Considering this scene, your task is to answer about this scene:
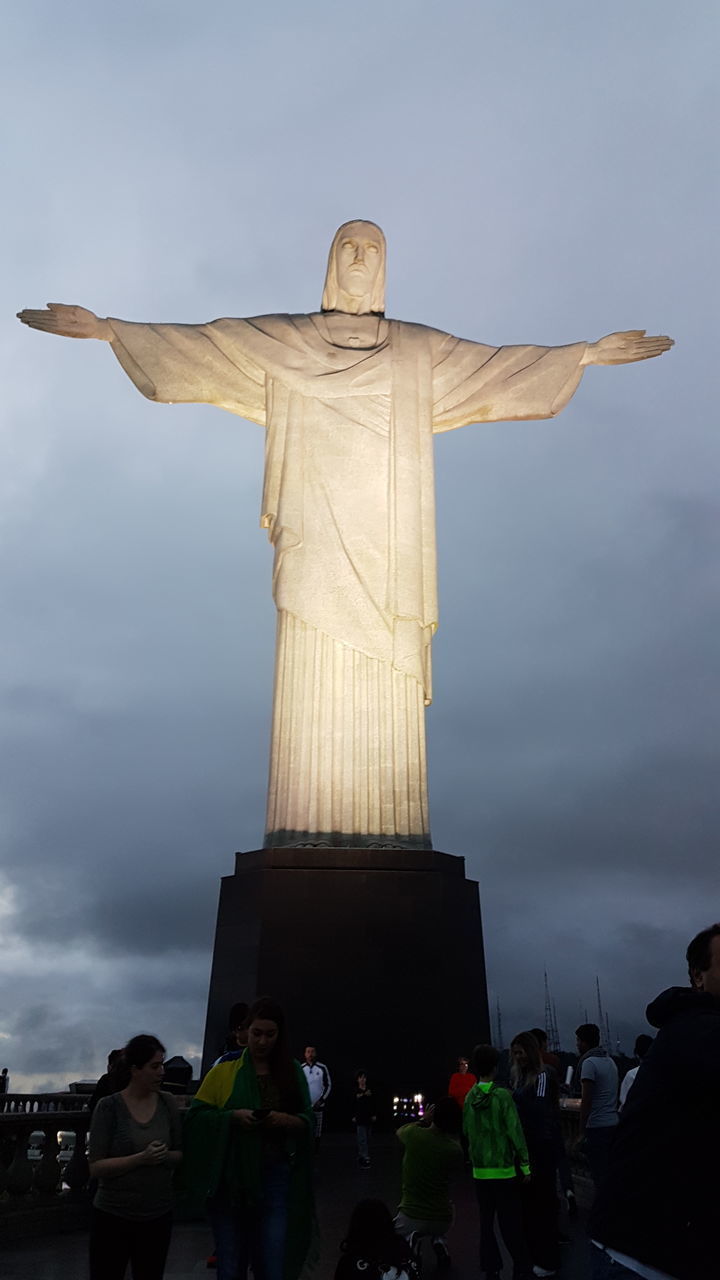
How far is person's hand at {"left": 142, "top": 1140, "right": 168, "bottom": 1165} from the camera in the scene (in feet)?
12.2

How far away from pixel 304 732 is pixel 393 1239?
6841 mm

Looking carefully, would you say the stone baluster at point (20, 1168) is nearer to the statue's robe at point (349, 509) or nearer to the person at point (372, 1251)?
the statue's robe at point (349, 509)

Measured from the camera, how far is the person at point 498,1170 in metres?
5.21

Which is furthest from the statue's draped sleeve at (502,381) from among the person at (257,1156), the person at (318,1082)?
the person at (257,1156)

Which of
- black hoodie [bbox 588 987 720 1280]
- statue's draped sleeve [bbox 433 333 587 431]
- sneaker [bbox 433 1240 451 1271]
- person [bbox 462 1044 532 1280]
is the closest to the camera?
black hoodie [bbox 588 987 720 1280]

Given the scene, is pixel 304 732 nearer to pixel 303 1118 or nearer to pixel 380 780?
pixel 380 780

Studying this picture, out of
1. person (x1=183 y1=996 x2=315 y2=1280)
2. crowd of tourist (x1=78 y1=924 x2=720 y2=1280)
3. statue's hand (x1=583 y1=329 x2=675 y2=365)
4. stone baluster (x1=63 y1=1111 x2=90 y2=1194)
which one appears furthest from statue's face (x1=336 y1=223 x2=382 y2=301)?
person (x1=183 y1=996 x2=315 y2=1280)

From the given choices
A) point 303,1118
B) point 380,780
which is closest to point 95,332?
point 380,780

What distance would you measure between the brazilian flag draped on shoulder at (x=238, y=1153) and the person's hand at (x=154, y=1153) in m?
0.12

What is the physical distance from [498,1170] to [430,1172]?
0.37m

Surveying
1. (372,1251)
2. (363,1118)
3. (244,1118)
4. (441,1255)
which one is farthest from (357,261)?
(372,1251)

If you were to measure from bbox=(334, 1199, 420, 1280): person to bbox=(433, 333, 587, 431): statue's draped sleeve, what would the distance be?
959 cm

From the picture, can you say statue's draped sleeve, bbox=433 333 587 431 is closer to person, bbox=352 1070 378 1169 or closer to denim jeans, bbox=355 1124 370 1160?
person, bbox=352 1070 378 1169

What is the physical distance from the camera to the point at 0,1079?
15.3 metres
